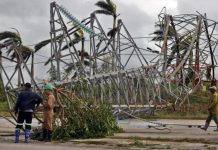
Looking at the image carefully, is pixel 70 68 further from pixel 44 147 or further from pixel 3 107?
pixel 3 107

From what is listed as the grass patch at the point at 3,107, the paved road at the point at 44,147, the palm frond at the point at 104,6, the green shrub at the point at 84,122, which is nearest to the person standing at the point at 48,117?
the green shrub at the point at 84,122

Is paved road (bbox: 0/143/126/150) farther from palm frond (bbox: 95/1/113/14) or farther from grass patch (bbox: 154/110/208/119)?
palm frond (bbox: 95/1/113/14)

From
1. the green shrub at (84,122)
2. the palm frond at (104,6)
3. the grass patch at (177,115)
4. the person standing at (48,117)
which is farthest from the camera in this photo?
the palm frond at (104,6)

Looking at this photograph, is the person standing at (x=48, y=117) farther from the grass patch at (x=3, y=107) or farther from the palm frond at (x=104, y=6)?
the palm frond at (x=104, y=6)

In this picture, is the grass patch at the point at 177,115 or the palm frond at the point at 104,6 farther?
the palm frond at the point at 104,6

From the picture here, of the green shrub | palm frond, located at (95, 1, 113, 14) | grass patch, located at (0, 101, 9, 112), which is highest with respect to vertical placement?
palm frond, located at (95, 1, 113, 14)

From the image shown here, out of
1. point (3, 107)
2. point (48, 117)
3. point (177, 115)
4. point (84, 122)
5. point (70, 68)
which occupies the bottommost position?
point (84, 122)

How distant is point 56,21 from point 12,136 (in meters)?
6.77

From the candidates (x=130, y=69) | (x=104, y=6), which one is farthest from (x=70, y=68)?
(x=104, y=6)

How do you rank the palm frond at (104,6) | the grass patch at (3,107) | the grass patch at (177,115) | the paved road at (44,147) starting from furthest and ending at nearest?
1. the palm frond at (104,6)
2. the grass patch at (3,107)
3. the grass patch at (177,115)
4. the paved road at (44,147)

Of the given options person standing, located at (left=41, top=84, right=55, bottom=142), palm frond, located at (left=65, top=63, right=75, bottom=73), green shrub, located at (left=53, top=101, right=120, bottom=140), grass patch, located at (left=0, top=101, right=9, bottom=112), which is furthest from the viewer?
grass patch, located at (left=0, top=101, right=9, bottom=112)

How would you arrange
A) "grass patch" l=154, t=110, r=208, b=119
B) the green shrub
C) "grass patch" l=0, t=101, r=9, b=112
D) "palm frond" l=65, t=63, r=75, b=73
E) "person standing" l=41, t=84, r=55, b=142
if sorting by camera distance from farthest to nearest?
"grass patch" l=0, t=101, r=9, b=112 → "grass patch" l=154, t=110, r=208, b=119 → "palm frond" l=65, t=63, r=75, b=73 → the green shrub → "person standing" l=41, t=84, r=55, b=142

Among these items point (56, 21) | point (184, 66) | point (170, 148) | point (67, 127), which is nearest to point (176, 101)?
point (184, 66)

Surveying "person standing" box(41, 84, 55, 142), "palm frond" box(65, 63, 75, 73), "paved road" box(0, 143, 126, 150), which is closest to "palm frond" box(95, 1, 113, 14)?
"palm frond" box(65, 63, 75, 73)
